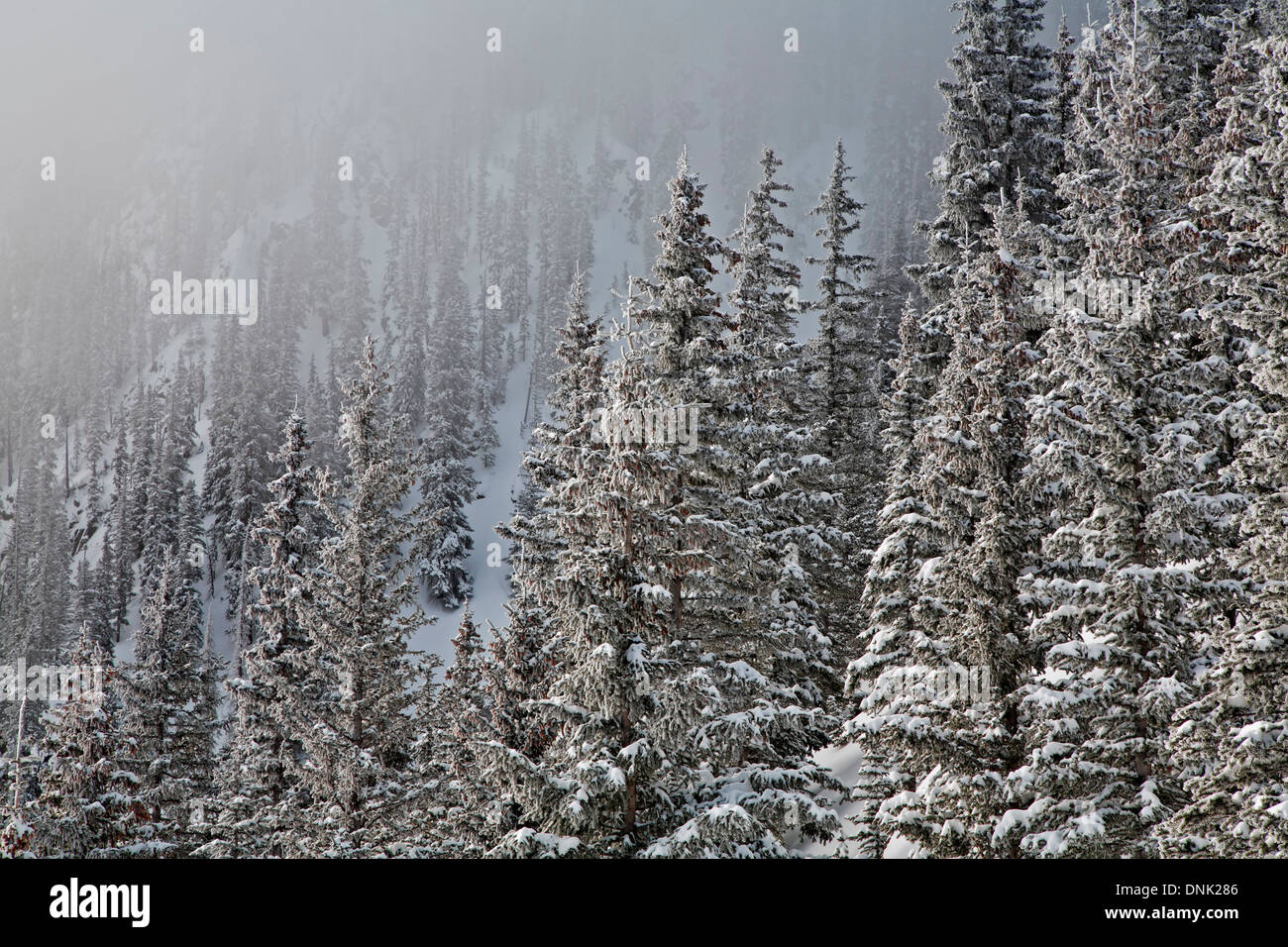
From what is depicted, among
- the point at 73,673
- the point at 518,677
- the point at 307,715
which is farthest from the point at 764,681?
the point at 73,673

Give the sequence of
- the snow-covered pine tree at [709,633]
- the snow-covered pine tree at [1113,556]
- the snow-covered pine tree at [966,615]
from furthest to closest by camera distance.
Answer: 1. the snow-covered pine tree at [966,615]
2. the snow-covered pine tree at [1113,556]
3. the snow-covered pine tree at [709,633]

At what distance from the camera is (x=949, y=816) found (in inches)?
608

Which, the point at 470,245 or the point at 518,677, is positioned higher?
the point at 470,245

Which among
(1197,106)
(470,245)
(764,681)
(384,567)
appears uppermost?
(470,245)

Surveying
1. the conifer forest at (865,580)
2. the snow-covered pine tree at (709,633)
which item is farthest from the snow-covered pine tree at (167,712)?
the snow-covered pine tree at (709,633)

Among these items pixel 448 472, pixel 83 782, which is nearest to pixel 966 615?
pixel 83 782

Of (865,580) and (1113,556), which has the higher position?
(1113,556)

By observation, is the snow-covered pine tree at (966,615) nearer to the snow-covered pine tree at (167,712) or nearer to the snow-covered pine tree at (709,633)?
the snow-covered pine tree at (709,633)

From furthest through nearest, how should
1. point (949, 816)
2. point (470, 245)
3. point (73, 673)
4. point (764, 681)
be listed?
point (470, 245) < point (73, 673) < point (764, 681) < point (949, 816)

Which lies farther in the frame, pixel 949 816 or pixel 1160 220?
pixel 1160 220

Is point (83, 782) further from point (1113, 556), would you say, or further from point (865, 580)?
point (1113, 556)

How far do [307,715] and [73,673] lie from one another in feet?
17.7

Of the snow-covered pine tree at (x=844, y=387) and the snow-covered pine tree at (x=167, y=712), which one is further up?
the snow-covered pine tree at (x=844, y=387)
